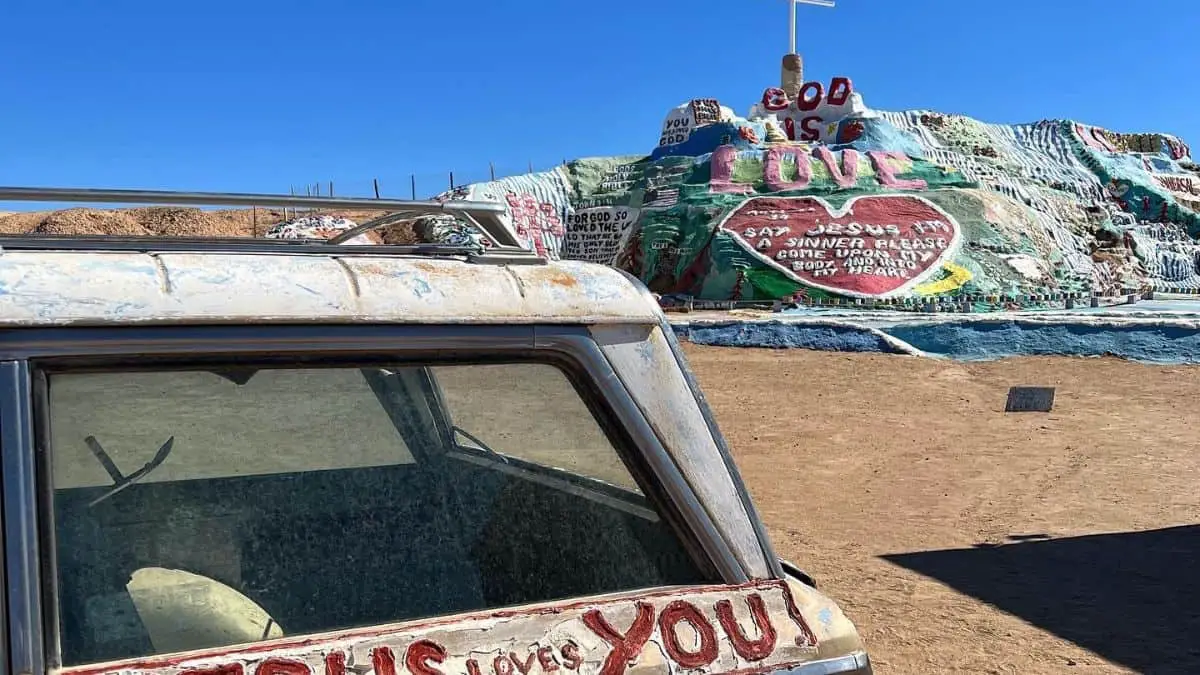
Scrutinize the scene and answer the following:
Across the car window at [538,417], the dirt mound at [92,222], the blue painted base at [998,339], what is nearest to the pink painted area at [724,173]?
the blue painted base at [998,339]

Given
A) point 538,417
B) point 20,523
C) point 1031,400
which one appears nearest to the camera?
point 20,523

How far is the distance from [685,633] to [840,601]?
337 cm

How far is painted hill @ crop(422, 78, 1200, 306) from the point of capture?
66.9 ft

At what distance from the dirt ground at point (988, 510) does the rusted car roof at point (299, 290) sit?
2896mm

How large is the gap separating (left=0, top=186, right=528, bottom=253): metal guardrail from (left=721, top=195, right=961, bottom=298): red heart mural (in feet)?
Result: 60.9

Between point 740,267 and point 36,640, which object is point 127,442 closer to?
point 36,640

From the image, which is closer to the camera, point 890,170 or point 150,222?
point 890,170

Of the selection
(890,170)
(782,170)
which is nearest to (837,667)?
(782,170)

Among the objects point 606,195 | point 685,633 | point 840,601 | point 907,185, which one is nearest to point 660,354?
point 685,633

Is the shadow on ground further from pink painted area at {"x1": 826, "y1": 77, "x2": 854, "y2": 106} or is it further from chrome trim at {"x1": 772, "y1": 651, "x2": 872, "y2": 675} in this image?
pink painted area at {"x1": 826, "y1": 77, "x2": 854, "y2": 106}

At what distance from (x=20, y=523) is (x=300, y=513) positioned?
40cm

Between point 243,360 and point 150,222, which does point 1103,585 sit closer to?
point 243,360

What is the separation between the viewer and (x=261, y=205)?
1.54 meters

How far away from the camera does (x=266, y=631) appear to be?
50.7 inches
